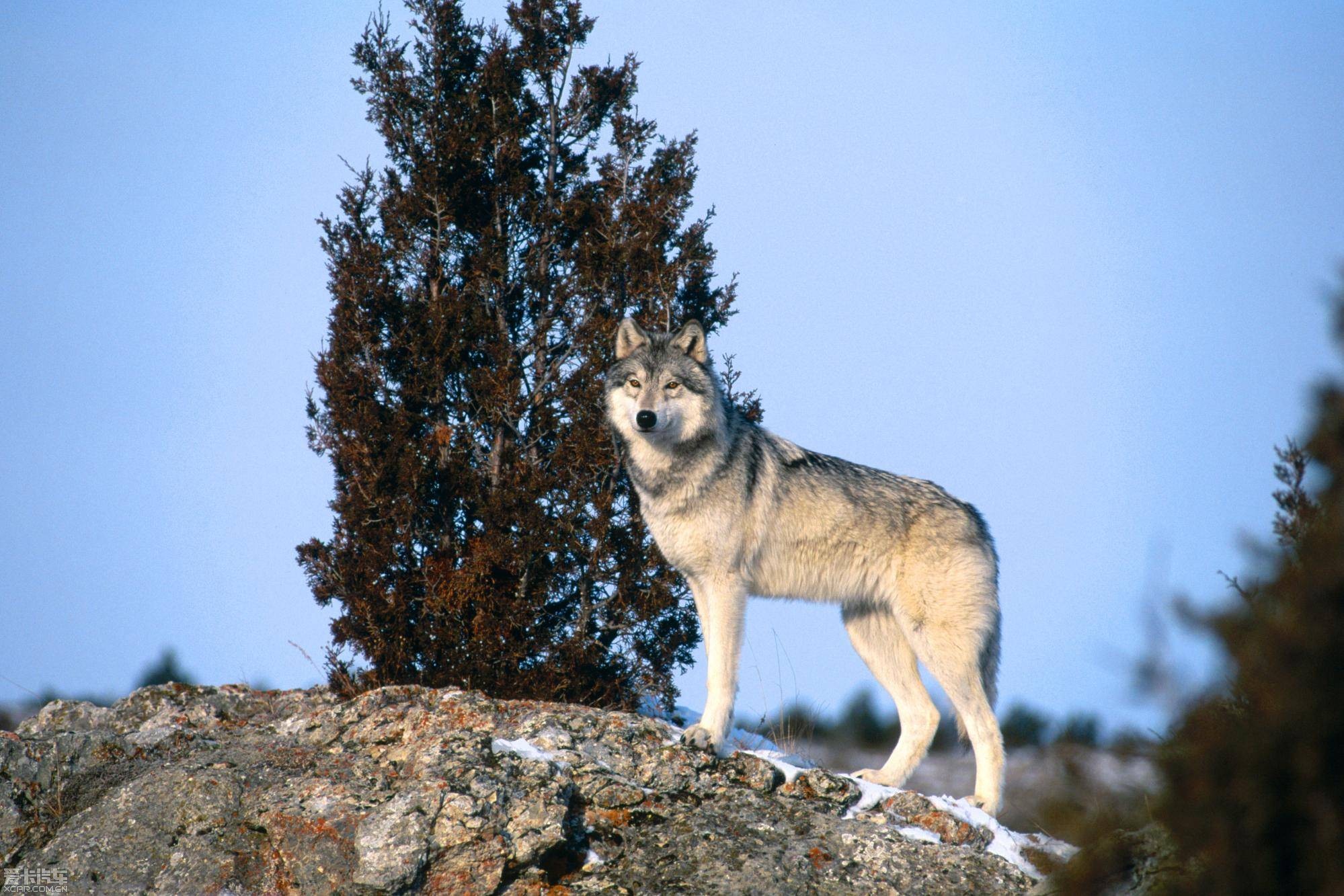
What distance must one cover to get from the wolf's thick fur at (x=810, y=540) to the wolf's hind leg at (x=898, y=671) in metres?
0.01

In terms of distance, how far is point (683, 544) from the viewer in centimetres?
715

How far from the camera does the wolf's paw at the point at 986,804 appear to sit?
23.1 ft

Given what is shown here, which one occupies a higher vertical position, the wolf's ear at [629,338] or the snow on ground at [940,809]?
the wolf's ear at [629,338]

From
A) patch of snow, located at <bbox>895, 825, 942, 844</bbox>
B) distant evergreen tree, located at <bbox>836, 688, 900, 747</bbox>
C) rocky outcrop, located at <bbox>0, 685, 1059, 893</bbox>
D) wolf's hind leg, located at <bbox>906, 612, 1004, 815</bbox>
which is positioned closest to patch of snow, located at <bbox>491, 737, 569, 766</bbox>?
rocky outcrop, located at <bbox>0, 685, 1059, 893</bbox>

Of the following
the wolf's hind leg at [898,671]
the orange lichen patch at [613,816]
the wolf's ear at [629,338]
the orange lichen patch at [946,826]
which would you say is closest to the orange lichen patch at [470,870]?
the orange lichen patch at [613,816]

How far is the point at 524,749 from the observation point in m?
6.46

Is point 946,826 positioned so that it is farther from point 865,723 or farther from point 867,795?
Answer: point 865,723

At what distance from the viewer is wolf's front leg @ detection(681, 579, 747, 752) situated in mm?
6785

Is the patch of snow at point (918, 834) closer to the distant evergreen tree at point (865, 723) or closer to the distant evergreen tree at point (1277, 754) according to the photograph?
the distant evergreen tree at point (1277, 754)

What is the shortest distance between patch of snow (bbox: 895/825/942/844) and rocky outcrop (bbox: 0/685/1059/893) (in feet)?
0.06

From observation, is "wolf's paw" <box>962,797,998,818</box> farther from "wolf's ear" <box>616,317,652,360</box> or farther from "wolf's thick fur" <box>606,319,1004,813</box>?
"wolf's ear" <box>616,317,652,360</box>

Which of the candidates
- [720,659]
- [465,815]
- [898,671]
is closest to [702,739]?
[720,659]

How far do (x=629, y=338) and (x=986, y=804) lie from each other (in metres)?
4.02

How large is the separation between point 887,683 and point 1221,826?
5.47 metres
